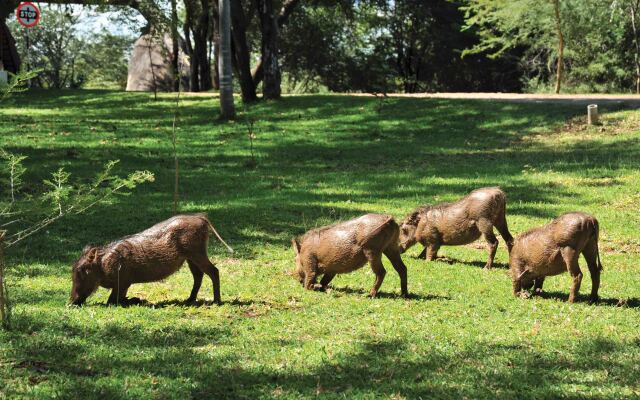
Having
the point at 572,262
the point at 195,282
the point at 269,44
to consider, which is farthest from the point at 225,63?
the point at 572,262

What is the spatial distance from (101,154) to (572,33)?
77.8ft

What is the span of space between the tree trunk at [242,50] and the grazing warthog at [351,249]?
20.4 meters

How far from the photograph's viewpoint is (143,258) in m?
7.98

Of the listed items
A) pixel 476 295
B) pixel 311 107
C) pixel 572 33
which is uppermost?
pixel 572 33

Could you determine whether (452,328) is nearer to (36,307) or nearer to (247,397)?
(247,397)

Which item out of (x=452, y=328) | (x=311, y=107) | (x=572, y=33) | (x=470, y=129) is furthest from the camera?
(x=572, y=33)

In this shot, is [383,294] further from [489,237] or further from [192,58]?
[192,58]

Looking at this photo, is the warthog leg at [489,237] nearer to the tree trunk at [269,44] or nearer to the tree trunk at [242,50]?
the tree trunk at [269,44]

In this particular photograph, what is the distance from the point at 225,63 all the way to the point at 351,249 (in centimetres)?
1697

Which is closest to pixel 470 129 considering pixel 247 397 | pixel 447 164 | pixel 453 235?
pixel 447 164

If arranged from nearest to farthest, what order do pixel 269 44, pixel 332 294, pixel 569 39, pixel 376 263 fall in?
pixel 376 263, pixel 332 294, pixel 269 44, pixel 569 39

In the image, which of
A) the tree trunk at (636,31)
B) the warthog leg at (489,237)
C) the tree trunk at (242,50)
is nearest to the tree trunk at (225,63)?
the tree trunk at (242,50)

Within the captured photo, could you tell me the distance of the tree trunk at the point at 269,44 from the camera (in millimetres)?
28203

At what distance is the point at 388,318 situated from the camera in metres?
7.62
